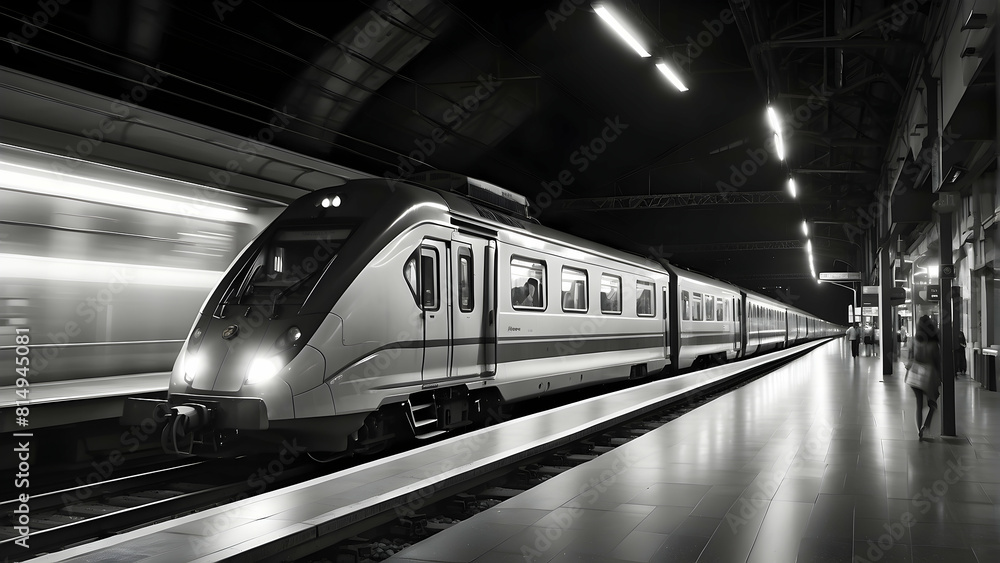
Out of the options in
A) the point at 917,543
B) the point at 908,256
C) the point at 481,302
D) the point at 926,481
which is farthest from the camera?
the point at 908,256

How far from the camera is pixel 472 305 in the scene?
32.8 ft

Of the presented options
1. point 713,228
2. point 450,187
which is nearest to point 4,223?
point 450,187

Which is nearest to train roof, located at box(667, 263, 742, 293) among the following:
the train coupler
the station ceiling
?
the station ceiling

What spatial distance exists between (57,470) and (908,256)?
34790mm


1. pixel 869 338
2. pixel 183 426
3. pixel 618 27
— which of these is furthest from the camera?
pixel 869 338

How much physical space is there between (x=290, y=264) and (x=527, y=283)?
4248 mm

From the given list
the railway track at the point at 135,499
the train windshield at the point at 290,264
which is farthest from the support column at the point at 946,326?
the railway track at the point at 135,499

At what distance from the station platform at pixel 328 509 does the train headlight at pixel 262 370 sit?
1.17m

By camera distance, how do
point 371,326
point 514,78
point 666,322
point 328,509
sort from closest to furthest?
point 328,509
point 371,326
point 666,322
point 514,78

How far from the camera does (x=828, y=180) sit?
2667 cm

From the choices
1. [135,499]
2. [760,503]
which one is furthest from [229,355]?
[760,503]

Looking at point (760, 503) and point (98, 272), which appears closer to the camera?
point (760, 503)

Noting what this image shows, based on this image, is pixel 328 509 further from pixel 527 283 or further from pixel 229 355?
pixel 527 283

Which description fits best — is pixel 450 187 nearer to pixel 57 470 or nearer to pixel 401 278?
pixel 401 278
